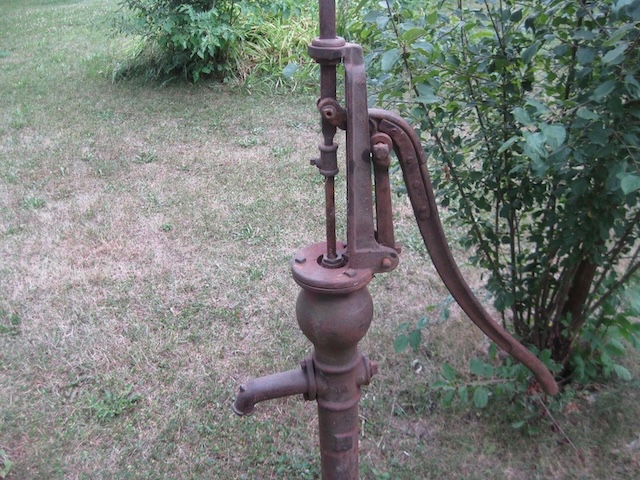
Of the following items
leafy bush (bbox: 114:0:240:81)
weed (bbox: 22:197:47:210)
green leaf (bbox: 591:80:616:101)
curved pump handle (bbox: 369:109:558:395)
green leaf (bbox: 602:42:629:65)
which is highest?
green leaf (bbox: 602:42:629:65)

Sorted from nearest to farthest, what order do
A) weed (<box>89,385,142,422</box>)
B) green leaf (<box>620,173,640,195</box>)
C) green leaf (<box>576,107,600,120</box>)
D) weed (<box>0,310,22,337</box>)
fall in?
green leaf (<box>620,173,640,195</box>), green leaf (<box>576,107,600,120</box>), weed (<box>89,385,142,422</box>), weed (<box>0,310,22,337</box>)

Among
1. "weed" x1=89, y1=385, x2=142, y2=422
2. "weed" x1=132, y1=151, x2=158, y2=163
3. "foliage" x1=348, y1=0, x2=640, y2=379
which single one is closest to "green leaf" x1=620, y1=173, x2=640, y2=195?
"foliage" x1=348, y1=0, x2=640, y2=379

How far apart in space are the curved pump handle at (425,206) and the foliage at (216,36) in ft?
16.4

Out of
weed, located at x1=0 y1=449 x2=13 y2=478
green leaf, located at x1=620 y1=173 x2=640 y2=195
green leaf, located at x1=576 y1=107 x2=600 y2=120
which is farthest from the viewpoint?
weed, located at x1=0 y1=449 x2=13 y2=478

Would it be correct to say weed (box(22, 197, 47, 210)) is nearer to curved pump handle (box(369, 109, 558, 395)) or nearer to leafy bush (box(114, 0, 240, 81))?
leafy bush (box(114, 0, 240, 81))

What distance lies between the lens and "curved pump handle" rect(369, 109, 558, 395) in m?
1.35

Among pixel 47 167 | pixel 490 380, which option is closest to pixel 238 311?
pixel 490 380

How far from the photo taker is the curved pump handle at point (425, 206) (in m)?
1.35

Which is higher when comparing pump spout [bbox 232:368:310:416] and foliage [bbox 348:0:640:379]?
foliage [bbox 348:0:640:379]

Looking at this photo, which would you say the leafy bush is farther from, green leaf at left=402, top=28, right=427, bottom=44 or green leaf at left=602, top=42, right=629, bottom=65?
green leaf at left=602, top=42, right=629, bottom=65

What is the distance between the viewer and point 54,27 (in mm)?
9812

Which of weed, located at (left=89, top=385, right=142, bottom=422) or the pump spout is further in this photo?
weed, located at (left=89, top=385, right=142, bottom=422)

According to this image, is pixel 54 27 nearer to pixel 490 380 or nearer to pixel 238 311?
pixel 238 311

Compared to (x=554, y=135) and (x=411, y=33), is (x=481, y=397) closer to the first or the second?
(x=554, y=135)
